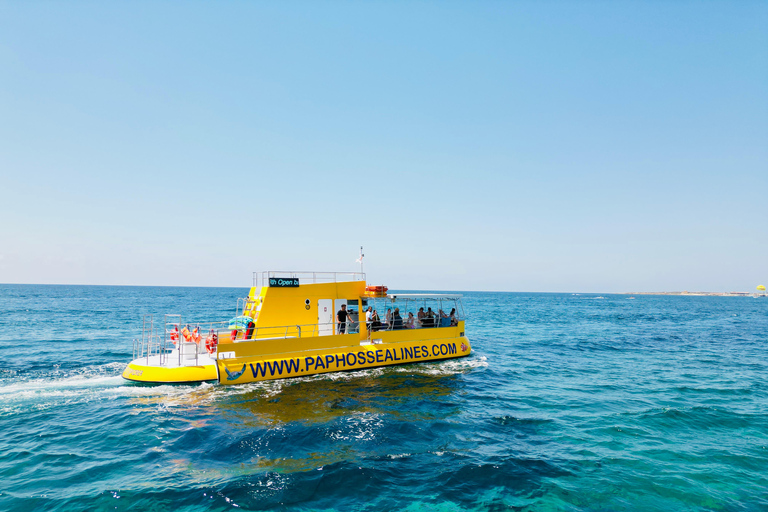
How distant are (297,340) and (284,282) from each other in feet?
9.26

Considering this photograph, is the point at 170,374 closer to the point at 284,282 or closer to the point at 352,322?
the point at 284,282

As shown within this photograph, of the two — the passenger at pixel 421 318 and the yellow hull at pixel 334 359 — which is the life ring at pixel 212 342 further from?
the passenger at pixel 421 318

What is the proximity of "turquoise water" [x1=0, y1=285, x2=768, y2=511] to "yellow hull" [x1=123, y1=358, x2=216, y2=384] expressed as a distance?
386mm

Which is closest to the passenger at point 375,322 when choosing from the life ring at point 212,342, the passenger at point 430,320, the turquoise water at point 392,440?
the turquoise water at point 392,440

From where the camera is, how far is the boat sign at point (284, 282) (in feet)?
59.8

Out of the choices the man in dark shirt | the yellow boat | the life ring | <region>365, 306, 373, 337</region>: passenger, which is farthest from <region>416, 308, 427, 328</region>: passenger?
the life ring

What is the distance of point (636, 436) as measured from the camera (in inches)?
463

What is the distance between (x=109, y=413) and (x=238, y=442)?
18.7 ft

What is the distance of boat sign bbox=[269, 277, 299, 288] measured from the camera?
18234 millimetres

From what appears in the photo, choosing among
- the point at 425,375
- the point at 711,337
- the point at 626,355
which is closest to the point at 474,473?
the point at 425,375

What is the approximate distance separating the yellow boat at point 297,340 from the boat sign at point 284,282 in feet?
0.15

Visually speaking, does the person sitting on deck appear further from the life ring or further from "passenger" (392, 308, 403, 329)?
the life ring

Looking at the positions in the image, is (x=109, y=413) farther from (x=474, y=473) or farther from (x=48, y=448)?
(x=474, y=473)

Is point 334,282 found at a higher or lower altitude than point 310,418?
higher
